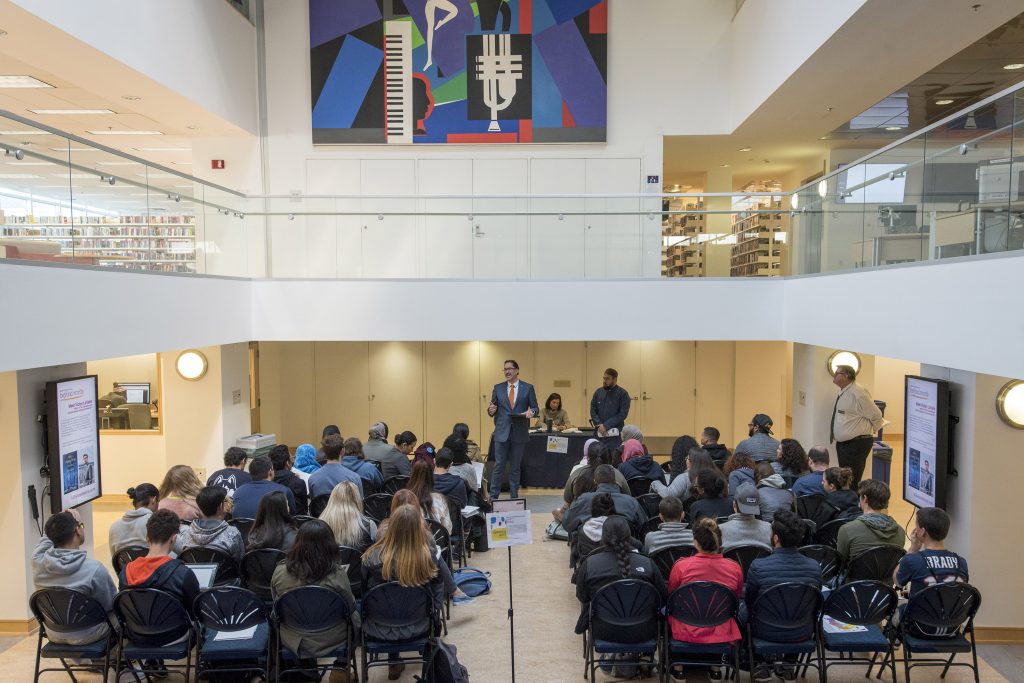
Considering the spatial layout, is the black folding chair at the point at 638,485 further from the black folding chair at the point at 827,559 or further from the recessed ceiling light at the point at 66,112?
the recessed ceiling light at the point at 66,112

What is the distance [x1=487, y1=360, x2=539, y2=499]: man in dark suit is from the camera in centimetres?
911

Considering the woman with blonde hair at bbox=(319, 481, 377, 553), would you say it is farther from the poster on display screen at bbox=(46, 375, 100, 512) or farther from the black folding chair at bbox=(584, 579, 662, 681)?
the poster on display screen at bbox=(46, 375, 100, 512)

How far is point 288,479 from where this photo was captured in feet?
20.9

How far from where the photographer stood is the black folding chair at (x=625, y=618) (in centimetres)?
437

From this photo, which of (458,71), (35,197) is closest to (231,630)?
(35,197)

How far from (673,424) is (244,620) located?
31.2 ft

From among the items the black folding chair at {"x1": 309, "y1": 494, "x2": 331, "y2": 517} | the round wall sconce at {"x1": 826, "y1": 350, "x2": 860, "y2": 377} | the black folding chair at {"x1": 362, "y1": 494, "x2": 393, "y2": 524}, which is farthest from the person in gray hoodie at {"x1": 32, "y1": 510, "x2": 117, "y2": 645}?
the round wall sconce at {"x1": 826, "y1": 350, "x2": 860, "y2": 377}

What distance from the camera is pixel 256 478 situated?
19.5ft

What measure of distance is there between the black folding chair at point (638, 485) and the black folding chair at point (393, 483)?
2290 millimetres

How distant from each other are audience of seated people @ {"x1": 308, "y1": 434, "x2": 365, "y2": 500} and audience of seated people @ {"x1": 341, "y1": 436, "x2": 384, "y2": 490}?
0.72 feet

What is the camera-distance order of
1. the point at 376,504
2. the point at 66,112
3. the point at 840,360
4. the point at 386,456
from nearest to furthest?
the point at 376,504
the point at 386,456
the point at 840,360
the point at 66,112

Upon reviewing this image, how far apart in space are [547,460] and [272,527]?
5.49m

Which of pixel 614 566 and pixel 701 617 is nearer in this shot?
pixel 701 617

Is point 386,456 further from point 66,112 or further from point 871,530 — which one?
point 66,112
